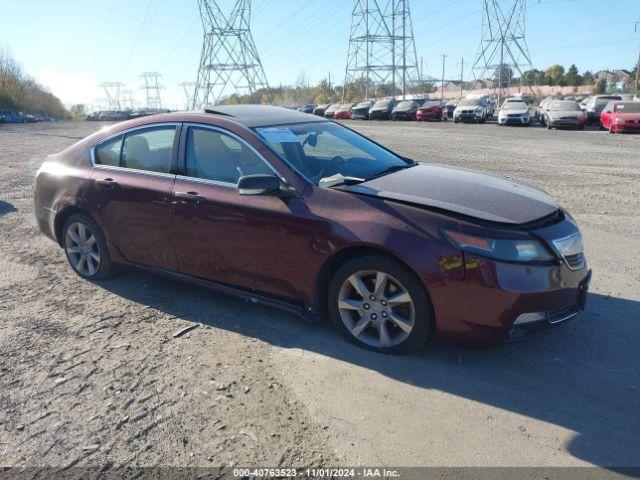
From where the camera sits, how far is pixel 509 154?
50.9 ft

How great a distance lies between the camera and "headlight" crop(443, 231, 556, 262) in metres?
3.23

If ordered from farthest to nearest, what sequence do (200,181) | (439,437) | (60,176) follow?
(60,176) → (200,181) → (439,437)

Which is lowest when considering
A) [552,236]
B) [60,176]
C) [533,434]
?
[533,434]

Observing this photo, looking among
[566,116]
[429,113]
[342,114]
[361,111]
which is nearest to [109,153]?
[566,116]

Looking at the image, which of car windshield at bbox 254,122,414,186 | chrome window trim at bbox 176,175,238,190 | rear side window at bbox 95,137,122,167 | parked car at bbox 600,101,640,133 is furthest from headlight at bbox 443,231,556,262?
parked car at bbox 600,101,640,133

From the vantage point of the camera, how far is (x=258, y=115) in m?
4.61

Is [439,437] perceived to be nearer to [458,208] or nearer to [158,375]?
[458,208]

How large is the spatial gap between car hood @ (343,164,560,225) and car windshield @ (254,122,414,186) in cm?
23

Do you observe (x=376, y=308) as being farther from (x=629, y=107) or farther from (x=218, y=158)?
(x=629, y=107)

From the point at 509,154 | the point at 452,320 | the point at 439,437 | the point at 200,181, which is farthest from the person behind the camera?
the point at 509,154

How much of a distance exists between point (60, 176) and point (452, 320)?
401 centimetres

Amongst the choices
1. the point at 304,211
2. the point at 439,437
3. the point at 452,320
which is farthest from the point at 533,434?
the point at 304,211

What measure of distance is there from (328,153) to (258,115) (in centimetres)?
73

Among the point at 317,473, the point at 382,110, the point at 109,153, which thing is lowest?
the point at 317,473
